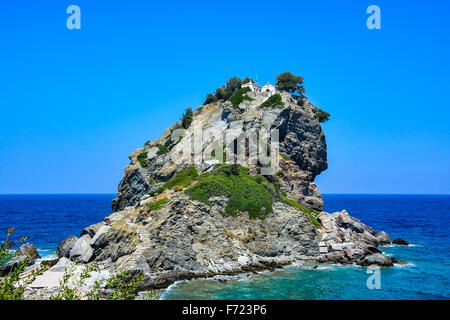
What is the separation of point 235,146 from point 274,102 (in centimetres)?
1645

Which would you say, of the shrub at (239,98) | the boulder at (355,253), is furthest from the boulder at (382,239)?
the shrub at (239,98)

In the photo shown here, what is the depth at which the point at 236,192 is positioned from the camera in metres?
51.1

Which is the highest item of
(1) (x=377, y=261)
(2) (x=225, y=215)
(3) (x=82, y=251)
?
(2) (x=225, y=215)

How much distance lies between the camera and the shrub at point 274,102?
74000 millimetres

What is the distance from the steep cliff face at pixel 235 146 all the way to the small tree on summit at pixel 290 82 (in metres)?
3.42

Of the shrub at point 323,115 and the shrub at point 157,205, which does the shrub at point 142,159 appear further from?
the shrub at point 323,115

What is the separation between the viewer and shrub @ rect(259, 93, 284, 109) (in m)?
74.0

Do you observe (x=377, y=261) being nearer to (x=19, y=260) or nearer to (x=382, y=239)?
(x=382, y=239)

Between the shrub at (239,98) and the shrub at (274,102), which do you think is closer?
the shrub at (274,102)

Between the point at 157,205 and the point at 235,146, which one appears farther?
the point at 235,146

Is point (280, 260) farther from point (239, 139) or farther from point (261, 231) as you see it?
point (239, 139)

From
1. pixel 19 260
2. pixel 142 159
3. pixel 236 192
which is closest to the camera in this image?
pixel 19 260

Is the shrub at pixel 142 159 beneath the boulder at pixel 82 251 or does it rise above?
above

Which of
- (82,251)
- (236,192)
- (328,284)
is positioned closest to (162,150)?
(236,192)
